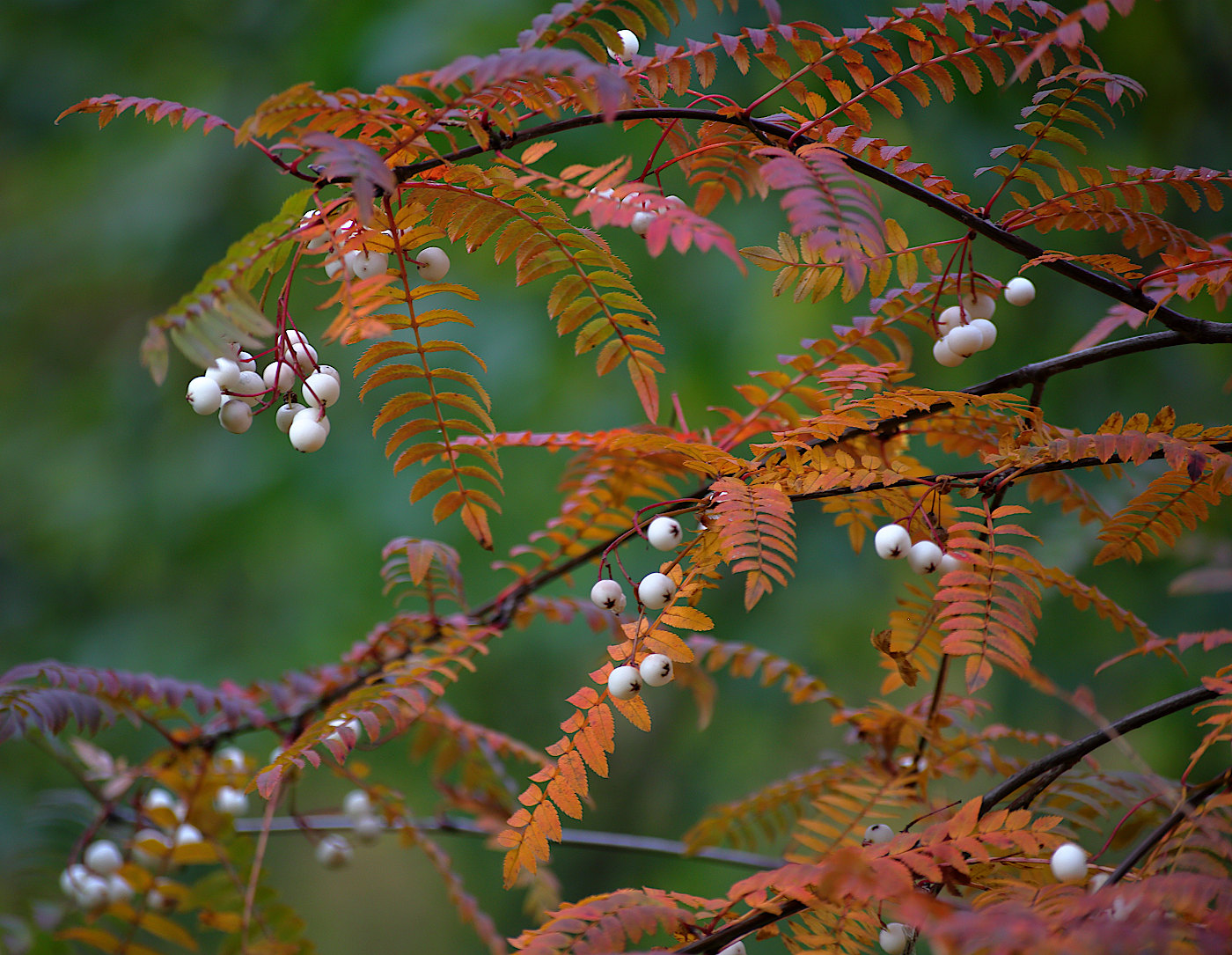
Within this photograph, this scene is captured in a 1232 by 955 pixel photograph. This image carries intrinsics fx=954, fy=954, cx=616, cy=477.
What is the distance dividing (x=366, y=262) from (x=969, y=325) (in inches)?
15.0

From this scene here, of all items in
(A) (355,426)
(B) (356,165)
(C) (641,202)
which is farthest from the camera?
(A) (355,426)

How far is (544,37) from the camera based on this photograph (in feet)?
1.68

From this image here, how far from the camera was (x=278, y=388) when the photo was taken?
0.54m

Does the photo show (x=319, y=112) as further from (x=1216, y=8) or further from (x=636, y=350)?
(x=1216, y=8)

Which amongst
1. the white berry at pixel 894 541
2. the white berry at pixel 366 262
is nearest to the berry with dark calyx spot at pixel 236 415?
the white berry at pixel 366 262

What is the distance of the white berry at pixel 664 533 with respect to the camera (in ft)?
1.90

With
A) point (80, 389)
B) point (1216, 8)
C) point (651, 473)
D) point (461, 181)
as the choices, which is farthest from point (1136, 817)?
point (80, 389)

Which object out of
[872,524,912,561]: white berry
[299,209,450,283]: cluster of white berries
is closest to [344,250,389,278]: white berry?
[299,209,450,283]: cluster of white berries

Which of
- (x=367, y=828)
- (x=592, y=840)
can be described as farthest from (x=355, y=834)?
(x=592, y=840)

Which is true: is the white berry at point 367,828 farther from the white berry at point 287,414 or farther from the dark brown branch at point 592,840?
the white berry at point 287,414

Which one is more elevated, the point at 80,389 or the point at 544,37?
the point at 544,37

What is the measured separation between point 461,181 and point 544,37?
0.29 feet

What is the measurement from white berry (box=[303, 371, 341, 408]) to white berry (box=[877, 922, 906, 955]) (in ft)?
1.48

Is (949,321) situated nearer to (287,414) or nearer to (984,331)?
(984,331)
